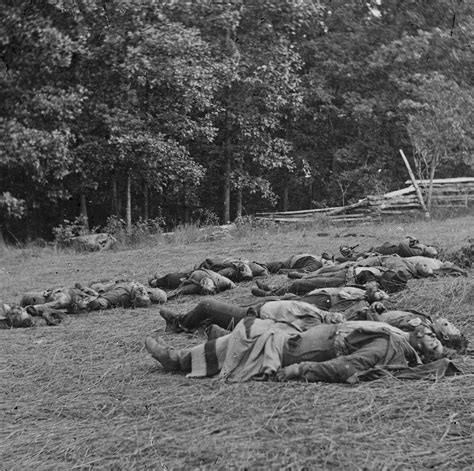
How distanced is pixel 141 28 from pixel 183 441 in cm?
1288

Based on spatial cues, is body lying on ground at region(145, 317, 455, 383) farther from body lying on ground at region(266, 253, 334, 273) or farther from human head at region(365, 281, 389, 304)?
body lying on ground at region(266, 253, 334, 273)

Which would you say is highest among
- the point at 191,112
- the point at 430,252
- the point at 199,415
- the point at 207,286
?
the point at 191,112

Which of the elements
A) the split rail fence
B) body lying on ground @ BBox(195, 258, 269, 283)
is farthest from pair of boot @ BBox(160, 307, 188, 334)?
the split rail fence

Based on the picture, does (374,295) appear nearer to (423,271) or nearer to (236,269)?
(423,271)

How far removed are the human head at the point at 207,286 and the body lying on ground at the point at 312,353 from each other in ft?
9.45

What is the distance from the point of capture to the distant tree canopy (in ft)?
44.1

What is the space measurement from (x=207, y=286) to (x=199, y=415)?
372 centimetres

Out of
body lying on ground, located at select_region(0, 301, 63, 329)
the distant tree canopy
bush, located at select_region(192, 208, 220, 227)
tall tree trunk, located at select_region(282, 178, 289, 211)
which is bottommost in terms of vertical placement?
body lying on ground, located at select_region(0, 301, 63, 329)

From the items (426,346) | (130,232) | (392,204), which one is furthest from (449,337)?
(392,204)

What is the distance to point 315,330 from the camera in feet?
12.6

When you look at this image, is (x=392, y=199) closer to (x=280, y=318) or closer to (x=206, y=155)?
(x=206, y=155)

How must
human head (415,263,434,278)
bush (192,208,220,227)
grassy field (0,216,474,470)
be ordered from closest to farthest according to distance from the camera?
grassy field (0,216,474,470) < human head (415,263,434,278) < bush (192,208,220,227)

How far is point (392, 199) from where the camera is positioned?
16.7 meters

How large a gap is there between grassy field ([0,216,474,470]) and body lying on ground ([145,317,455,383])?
0.12 m
